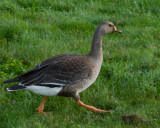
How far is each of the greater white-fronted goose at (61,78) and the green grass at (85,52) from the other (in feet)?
1.18

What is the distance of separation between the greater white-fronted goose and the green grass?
1.18ft

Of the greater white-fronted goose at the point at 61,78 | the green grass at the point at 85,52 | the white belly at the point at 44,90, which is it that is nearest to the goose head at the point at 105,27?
the greater white-fronted goose at the point at 61,78

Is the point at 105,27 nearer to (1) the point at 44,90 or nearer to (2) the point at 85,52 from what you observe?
(2) the point at 85,52

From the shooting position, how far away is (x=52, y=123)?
4945 millimetres

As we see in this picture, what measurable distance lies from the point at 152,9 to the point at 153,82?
429 cm

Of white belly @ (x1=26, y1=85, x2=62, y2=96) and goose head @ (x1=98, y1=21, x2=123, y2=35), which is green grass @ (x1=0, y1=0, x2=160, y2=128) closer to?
white belly @ (x1=26, y1=85, x2=62, y2=96)

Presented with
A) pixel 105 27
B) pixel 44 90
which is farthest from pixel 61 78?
pixel 105 27

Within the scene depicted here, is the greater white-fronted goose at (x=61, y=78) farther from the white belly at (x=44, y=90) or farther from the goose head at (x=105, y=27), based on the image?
the goose head at (x=105, y=27)

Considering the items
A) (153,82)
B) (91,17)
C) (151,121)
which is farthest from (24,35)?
(151,121)

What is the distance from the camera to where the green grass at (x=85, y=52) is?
519cm

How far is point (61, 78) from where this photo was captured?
5.34 meters

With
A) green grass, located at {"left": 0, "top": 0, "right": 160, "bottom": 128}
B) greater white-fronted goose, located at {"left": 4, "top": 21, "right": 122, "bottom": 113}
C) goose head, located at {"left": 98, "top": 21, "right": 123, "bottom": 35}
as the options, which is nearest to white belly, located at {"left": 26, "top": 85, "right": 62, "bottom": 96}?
greater white-fronted goose, located at {"left": 4, "top": 21, "right": 122, "bottom": 113}

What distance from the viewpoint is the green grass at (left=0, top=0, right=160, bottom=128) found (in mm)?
5188

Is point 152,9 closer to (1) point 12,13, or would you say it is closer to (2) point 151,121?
(1) point 12,13
